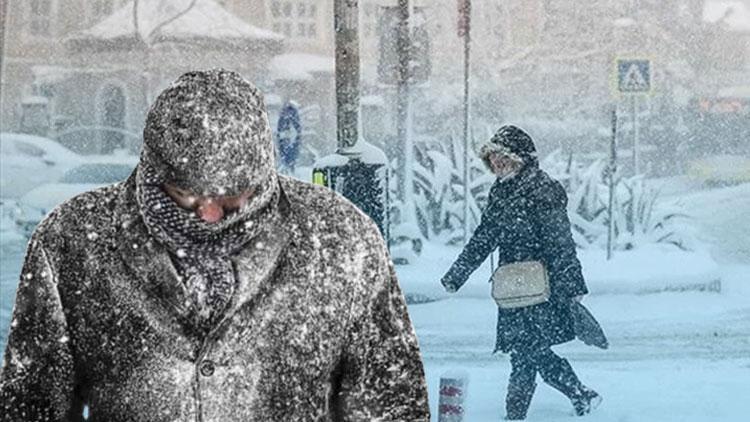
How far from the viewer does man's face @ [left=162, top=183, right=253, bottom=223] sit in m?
1.57

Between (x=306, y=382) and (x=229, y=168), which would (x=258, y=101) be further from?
(x=306, y=382)

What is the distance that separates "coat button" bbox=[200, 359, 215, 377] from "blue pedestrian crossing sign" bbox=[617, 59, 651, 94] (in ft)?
26.0

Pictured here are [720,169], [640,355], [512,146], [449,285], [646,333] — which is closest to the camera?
[449,285]

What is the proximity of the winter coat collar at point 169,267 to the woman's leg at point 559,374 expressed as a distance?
4105 mm

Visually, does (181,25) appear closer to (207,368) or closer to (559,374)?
(559,374)

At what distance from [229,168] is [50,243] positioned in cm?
26

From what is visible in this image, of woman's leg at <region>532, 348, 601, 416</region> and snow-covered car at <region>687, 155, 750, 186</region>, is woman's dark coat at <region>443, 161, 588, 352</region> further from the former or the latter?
snow-covered car at <region>687, 155, 750, 186</region>

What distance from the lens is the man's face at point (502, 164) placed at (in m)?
5.41

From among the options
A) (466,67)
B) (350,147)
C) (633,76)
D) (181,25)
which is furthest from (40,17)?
(350,147)

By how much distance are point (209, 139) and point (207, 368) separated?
11.1 inches

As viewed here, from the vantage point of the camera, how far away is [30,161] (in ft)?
36.4

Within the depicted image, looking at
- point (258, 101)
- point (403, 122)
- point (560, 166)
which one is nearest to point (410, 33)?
point (403, 122)

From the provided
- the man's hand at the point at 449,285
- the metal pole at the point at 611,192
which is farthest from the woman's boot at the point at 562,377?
the metal pole at the point at 611,192

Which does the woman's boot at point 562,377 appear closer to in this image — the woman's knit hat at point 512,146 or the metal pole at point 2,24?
the woman's knit hat at point 512,146
